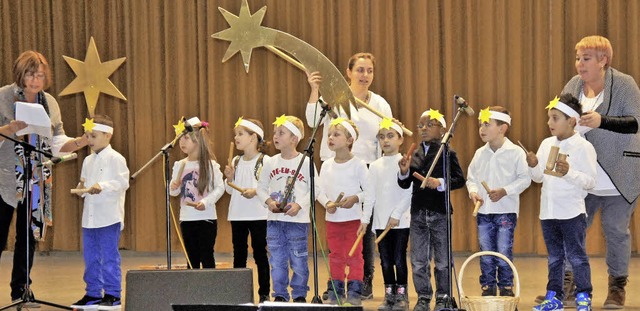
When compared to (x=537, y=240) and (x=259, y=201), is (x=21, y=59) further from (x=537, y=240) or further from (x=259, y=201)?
(x=537, y=240)

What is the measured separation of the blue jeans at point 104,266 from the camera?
6137mm

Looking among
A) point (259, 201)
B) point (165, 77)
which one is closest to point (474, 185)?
point (259, 201)

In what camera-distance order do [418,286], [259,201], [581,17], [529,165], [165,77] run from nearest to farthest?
1. [529,165]
2. [418,286]
3. [259,201]
4. [581,17]
5. [165,77]

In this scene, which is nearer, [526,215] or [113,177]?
[113,177]

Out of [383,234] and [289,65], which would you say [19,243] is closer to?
[383,234]

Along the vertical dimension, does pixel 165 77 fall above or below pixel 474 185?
above

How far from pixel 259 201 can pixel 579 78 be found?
225 centimetres

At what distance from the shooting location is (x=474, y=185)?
6.00m

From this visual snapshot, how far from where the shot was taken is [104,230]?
6.17 meters

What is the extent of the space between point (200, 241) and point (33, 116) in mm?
1361

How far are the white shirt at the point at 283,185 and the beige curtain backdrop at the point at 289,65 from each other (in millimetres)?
2731

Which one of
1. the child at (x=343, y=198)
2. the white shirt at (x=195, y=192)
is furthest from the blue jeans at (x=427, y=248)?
the white shirt at (x=195, y=192)

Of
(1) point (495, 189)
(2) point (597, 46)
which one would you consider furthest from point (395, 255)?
(2) point (597, 46)

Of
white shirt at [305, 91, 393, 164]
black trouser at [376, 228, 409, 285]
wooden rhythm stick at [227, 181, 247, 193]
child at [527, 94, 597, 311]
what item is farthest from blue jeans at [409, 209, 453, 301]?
wooden rhythm stick at [227, 181, 247, 193]
